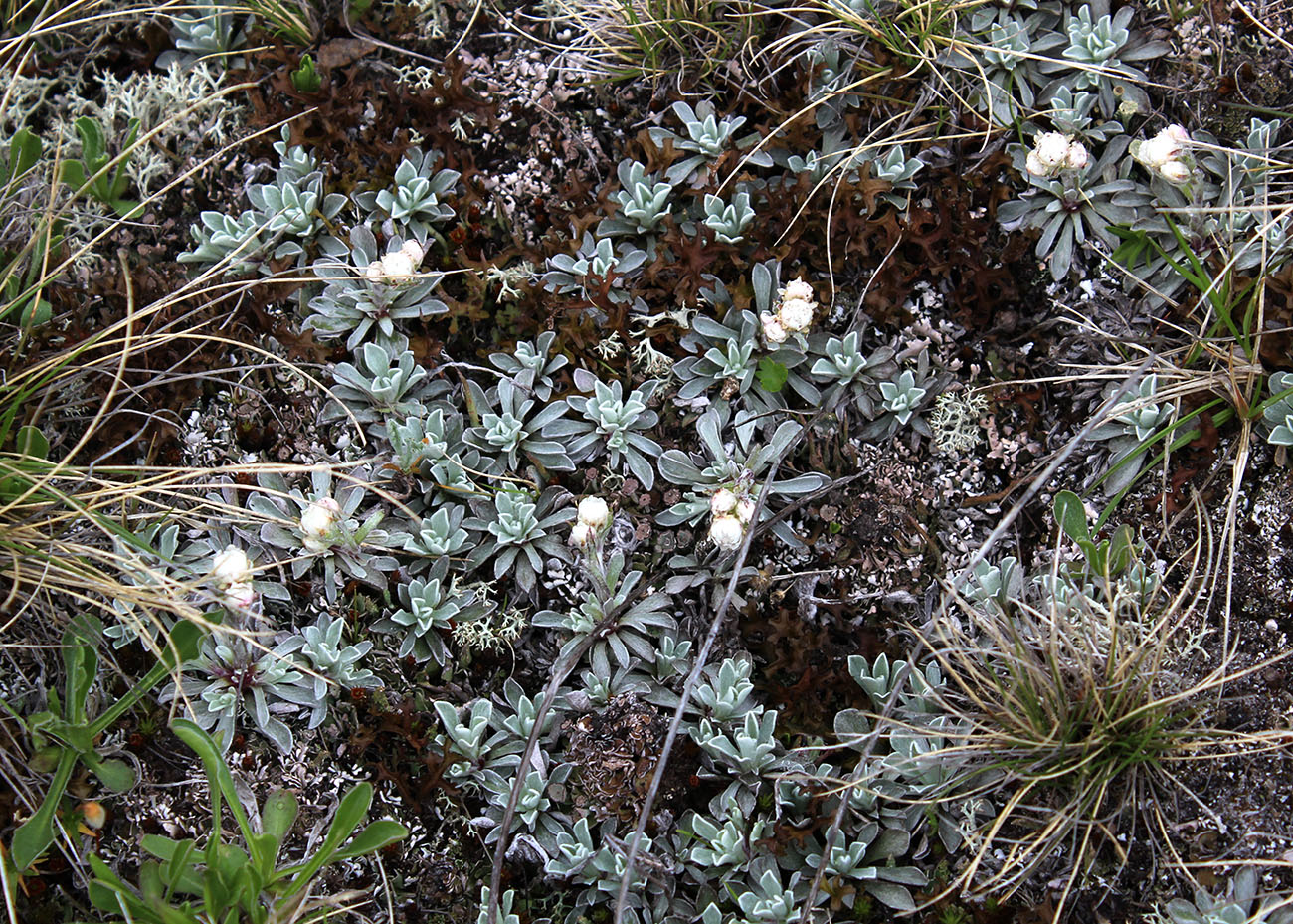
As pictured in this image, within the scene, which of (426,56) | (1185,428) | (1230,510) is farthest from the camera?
(426,56)

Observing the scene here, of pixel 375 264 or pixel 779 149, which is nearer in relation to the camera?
pixel 375 264

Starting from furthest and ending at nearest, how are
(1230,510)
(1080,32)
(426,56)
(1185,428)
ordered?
1. (426,56)
2. (1080,32)
3. (1185,428)
4. (1230,510)

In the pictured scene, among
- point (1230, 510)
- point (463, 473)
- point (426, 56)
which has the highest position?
point (426, 56)

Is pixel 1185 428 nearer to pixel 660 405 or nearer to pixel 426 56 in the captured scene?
pixel 660 405

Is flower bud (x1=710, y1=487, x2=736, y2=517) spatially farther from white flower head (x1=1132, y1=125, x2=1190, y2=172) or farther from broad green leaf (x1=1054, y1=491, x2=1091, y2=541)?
white flower head (x1=1132, y1=125, x2=1190, y2=172)

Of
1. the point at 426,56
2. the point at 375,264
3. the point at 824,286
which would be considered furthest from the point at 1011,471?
the point at 426,56

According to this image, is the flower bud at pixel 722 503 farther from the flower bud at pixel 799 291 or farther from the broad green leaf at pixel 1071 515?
the broad green leaf at pixel 1071 515

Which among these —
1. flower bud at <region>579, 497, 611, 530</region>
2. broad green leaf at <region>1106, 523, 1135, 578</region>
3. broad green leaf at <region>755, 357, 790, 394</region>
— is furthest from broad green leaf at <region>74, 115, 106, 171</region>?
broad green leaf at <region>1106, 523, 1135, 578</region>

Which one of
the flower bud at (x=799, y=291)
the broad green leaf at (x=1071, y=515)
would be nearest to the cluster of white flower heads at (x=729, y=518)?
the flower bud at (x=799, y=291)
